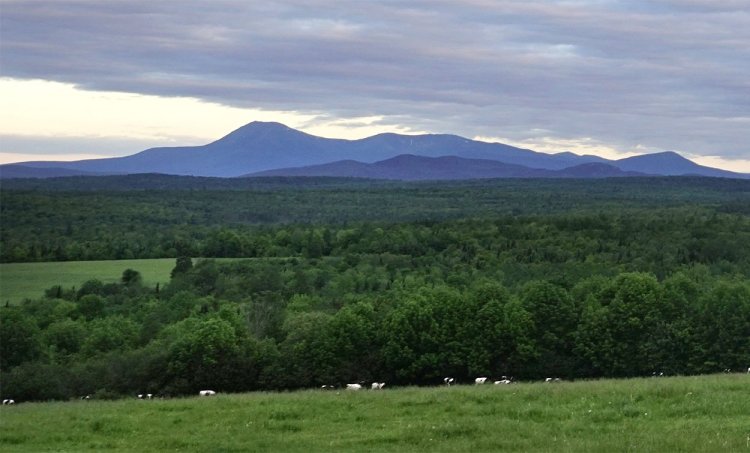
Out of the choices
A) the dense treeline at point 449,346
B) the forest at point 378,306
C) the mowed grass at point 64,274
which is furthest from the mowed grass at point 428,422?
the mowed grass at point 64,274

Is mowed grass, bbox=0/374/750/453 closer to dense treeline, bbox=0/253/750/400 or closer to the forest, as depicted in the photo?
dense treeline, bbox=0/253/750/400

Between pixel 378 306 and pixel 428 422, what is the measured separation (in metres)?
37.1

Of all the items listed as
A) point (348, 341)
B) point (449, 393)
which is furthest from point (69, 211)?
point (449, 393)

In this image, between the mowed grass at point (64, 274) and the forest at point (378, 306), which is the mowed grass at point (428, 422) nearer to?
the forest at point (378, 306)

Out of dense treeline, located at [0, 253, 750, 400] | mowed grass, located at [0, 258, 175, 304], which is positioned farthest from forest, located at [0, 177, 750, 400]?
mowed grass, located at [0, 258, 175, 304]

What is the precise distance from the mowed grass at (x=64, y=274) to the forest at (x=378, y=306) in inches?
54.6

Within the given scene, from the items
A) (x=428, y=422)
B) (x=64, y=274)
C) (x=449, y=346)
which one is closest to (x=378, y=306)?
(x=449, y=346)

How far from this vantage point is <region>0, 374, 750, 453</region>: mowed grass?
16.2m

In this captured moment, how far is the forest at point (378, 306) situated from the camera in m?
42.8

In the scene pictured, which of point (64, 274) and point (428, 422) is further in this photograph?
point (64, 274)

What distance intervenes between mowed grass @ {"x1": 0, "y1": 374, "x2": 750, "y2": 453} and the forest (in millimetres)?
18594

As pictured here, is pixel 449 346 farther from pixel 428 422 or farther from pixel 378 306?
pixel 428 422

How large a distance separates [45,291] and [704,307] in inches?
2276

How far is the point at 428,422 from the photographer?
1830 cm
